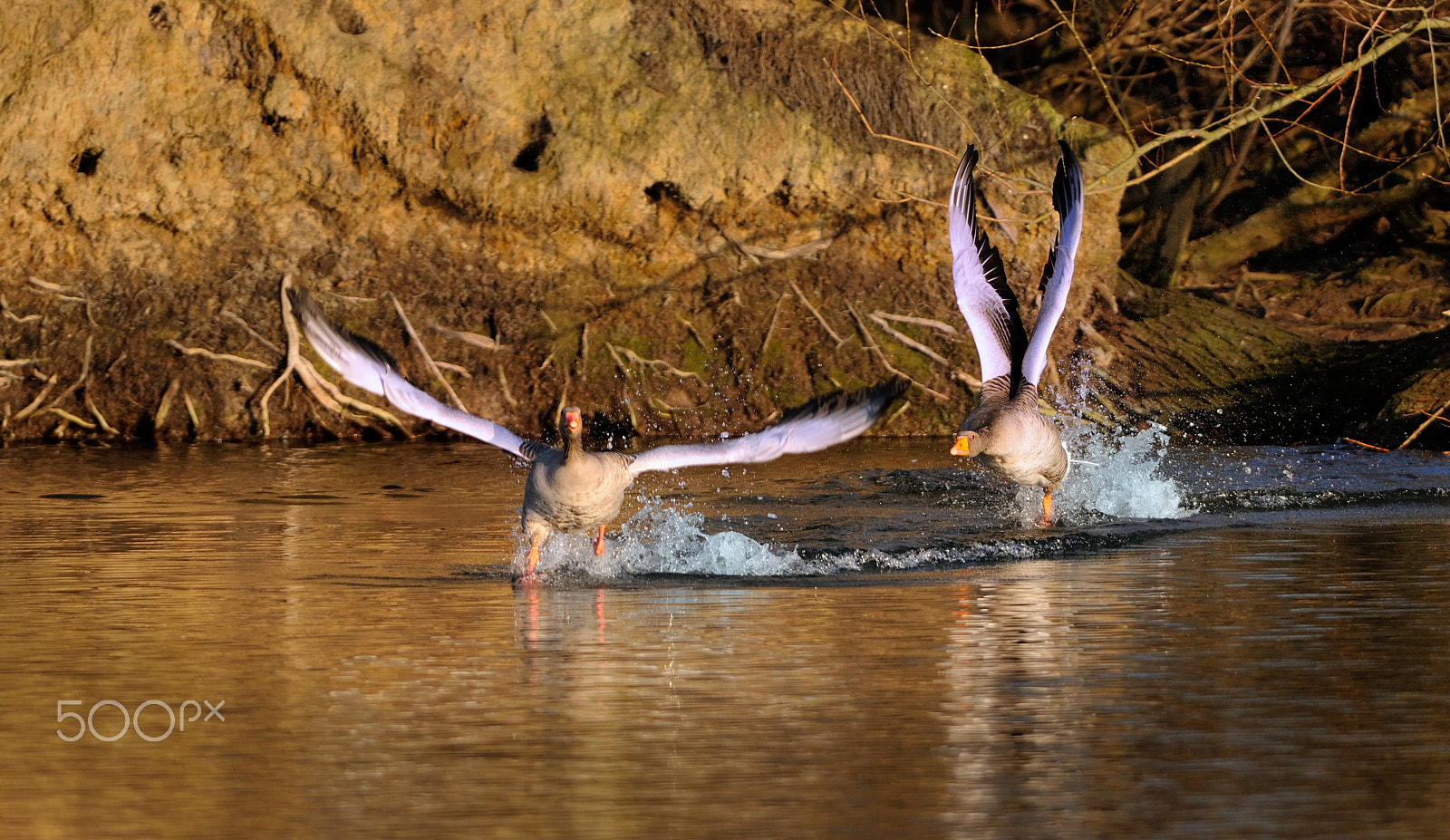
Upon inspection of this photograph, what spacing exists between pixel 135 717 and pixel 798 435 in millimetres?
3975

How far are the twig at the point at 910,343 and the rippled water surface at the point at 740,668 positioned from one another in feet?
14.6

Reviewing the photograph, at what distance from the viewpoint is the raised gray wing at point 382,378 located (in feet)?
30.4

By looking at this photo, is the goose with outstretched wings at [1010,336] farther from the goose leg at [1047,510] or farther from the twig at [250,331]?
the twig at [250,331]

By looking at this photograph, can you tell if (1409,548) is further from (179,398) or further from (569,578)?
(179,398)

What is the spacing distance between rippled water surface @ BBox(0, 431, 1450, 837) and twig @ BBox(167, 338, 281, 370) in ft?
12.8

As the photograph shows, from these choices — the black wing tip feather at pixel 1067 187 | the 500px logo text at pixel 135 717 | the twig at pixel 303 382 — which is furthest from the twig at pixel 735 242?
the 500px logo text at pixel 135 717

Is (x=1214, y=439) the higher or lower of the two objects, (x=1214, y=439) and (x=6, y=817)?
the higher

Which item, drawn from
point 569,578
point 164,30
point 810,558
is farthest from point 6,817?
point 164,30

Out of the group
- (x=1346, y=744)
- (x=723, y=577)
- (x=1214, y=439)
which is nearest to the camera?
(x=1346, y=744)

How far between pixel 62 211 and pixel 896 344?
6816 mm

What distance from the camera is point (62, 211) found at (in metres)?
15.9

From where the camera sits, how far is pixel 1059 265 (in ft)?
36.7

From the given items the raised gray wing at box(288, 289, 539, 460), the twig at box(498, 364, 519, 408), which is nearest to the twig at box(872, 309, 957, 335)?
the twig at box(498, 364, 519, 408)

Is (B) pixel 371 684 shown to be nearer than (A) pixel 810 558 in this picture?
Yes
